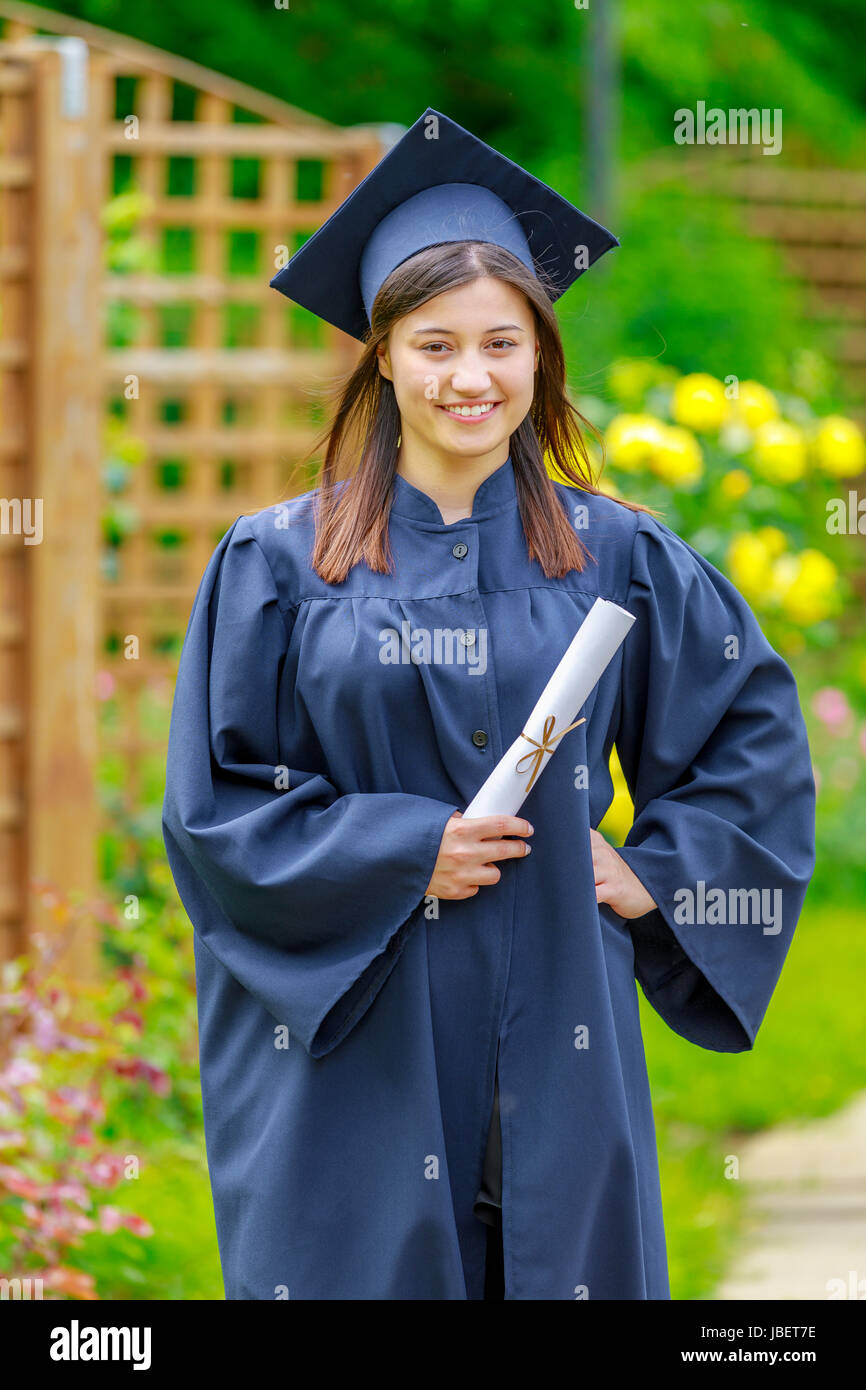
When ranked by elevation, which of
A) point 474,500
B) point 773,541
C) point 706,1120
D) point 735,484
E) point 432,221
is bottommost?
point 706,1120

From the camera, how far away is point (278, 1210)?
2066 mm

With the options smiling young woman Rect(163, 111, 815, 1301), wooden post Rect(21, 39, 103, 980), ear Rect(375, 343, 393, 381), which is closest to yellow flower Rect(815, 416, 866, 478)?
wooden post Rect(21, 39, 103, 980)

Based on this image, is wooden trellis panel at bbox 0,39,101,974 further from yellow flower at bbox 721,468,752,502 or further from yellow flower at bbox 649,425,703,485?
yellow flower at bbox 721,468,752,502

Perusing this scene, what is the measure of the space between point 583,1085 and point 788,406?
405cm

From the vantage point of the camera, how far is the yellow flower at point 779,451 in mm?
4836

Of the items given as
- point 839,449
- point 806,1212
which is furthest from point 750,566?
point 806,1212

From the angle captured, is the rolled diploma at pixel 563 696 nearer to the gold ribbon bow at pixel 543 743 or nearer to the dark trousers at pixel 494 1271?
the gold ribbon bow at pixel 543 743

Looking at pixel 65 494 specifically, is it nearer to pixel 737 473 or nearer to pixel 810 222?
pixel 737 473

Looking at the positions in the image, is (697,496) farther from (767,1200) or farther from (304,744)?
(304,744)

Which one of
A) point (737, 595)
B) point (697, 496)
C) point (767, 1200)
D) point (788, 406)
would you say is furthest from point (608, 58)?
point (737, 595)

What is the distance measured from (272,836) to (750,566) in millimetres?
3074

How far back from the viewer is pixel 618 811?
430 centimetres

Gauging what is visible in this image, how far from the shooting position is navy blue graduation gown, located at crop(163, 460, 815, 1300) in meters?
2.02

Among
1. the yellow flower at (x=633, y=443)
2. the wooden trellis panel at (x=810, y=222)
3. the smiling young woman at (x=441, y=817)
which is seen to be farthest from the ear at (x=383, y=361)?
the wooden trellis panel at (x=810, y=222)
